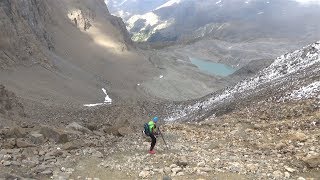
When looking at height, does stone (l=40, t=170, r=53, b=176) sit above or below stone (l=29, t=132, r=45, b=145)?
below

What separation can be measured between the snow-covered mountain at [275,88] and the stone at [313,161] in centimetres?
1010

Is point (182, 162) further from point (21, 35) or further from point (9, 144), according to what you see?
point (21, 35)

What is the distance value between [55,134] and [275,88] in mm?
19826

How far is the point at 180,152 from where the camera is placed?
64.2 feet

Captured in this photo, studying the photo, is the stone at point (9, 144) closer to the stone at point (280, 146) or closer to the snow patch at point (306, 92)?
the stone at point (280, 146)

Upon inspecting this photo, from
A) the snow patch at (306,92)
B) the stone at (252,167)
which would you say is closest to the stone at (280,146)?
the stone at (252,167)

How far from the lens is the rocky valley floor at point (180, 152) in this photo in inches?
642

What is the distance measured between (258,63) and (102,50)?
53683 mm

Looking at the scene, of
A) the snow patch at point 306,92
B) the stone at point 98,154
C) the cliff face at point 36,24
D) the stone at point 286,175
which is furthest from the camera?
the cliff face at point 36,24

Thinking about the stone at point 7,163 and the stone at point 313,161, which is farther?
the stone at point 7,163

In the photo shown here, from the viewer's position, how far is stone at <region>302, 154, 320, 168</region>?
53.2 ft

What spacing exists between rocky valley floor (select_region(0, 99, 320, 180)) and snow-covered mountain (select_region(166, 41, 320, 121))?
486 cm

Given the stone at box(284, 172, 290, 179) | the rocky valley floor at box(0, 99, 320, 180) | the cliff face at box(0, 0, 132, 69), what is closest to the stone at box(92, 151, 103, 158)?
the rocky valley floor at box(0, 99, 320, 180)

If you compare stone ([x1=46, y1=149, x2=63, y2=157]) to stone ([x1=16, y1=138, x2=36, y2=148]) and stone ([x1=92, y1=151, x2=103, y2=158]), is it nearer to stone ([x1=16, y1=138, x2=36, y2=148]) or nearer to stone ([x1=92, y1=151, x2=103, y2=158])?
stone ([x1=92, y1=151, x2=103, y2=158])
